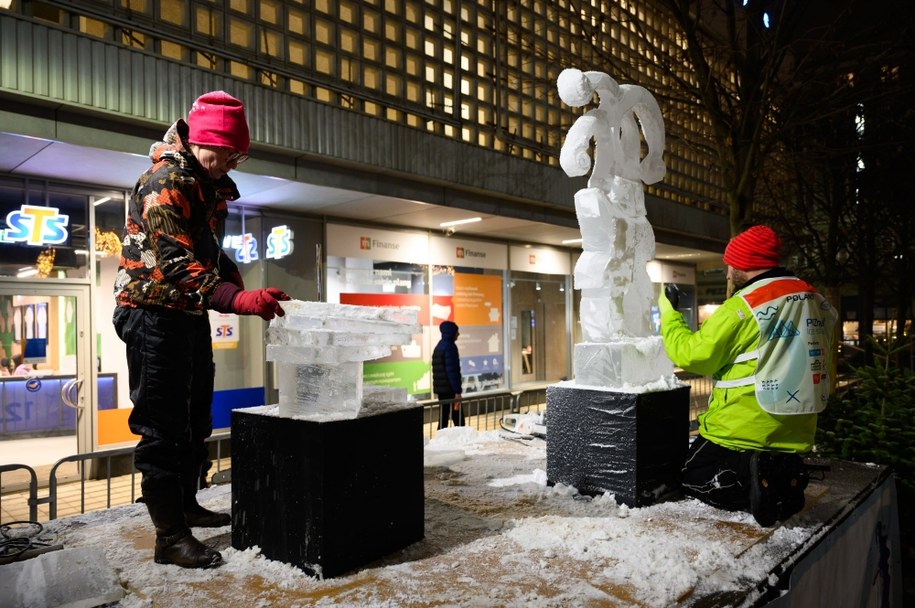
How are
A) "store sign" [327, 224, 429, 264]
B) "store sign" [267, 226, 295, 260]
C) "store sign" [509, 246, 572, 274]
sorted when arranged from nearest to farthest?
"store sign" [267, 226, 295, 260], "store sign" [327, 224, 429, 264], "store sign" [509, 246, 572, 274]

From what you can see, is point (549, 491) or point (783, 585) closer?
point (783, 585)

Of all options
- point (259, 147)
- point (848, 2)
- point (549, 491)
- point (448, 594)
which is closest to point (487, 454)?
point (549, 491)

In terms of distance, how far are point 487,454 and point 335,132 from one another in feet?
17.1

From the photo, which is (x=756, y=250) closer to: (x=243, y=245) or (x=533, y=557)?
(x=533, y=557)

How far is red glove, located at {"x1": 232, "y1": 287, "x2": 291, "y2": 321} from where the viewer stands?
2.53 m

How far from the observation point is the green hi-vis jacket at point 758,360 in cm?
332

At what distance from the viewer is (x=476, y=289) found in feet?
44.8

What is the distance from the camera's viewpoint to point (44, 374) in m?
8.05

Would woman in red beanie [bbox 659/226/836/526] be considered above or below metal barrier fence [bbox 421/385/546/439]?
above

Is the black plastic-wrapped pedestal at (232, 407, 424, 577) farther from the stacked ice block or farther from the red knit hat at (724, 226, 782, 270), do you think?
the red knit hat at (724, 226, 782, 270)

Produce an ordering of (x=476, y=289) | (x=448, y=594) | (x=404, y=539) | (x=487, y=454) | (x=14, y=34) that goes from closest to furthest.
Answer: (x=448, y=594) < (x=404, y=539) < (x=487, y=454) < (x=14, y=34) < (x=476, y=289)

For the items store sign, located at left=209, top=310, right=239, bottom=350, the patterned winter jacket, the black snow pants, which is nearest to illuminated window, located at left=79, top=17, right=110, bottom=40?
store sign, located at left=209, top=310, right=239, bottom=350

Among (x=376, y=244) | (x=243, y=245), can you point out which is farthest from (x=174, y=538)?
(x=376, y=244)

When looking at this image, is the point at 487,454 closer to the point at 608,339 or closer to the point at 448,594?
the point at 608,339
